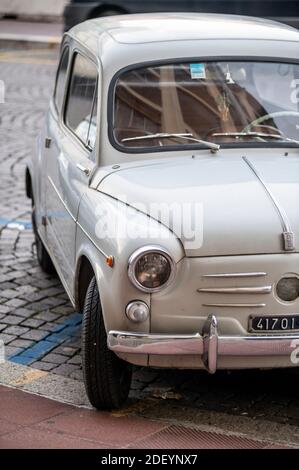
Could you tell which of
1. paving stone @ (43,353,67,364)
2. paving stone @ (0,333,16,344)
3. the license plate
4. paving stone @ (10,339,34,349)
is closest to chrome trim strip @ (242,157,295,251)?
the license plate

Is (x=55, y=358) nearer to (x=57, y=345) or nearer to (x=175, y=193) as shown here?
(x=57, y=345)

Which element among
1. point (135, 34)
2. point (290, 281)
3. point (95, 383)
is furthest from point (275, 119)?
point (95, 383)

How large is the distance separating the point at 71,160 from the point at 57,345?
1101 mm

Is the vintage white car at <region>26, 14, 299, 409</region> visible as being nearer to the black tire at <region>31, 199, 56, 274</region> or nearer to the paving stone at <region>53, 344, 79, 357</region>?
the paving stone at <region>53, 344, 79, 357</region>

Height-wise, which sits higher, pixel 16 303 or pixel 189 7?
pixel 189 7

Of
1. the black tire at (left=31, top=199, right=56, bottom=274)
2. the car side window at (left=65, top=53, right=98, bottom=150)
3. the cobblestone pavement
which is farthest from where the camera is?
the black tire at (left=31, top=199, right=56, bottom=274)

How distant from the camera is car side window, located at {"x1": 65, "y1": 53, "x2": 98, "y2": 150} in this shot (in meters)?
6.16

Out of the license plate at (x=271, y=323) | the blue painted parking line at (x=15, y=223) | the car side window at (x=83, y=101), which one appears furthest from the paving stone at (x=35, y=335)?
the blue painted parking line at (x=15, y=223)

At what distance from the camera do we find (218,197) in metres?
5.19

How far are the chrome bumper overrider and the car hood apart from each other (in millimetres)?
384

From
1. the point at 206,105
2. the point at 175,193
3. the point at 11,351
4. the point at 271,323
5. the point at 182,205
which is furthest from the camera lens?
the point at 11,351

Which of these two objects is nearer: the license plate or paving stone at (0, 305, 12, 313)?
the license plate

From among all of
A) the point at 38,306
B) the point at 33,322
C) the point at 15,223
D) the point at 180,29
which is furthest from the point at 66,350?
the point at 15,223

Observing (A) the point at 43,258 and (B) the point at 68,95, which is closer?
(B) the point at 68,95
